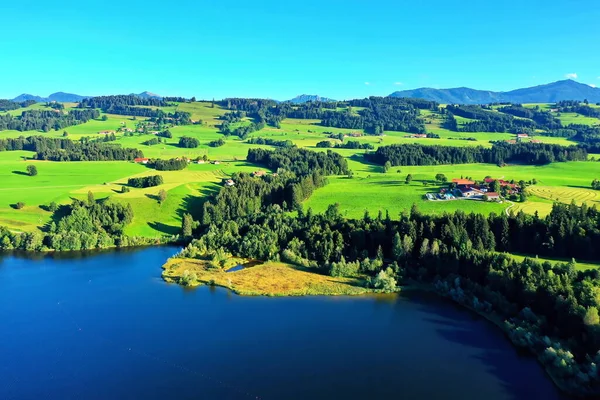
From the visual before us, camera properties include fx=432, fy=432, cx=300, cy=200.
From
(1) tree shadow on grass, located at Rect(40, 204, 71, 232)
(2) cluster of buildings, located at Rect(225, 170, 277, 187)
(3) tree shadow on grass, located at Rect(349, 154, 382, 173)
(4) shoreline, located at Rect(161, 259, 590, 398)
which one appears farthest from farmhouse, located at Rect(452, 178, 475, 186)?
(1) tree shadow on grass, located at Rect(40, 204, 71, 232)

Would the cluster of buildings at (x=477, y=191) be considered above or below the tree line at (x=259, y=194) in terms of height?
above

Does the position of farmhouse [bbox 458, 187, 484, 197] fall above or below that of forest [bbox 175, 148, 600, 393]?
above

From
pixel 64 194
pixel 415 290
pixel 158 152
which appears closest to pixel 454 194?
pixel 415 290

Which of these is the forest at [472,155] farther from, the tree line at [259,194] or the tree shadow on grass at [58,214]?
the tree shadow on grass at [58,214]

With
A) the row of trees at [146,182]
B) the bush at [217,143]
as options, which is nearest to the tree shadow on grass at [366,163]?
the bush at [217,143]

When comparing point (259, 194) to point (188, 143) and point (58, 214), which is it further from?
point (188, 143)

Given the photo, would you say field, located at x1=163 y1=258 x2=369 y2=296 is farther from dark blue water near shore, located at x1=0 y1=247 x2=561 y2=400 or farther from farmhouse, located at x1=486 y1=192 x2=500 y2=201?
farmhouse, located at x1=486 y1=192 x2=500 y2=201
